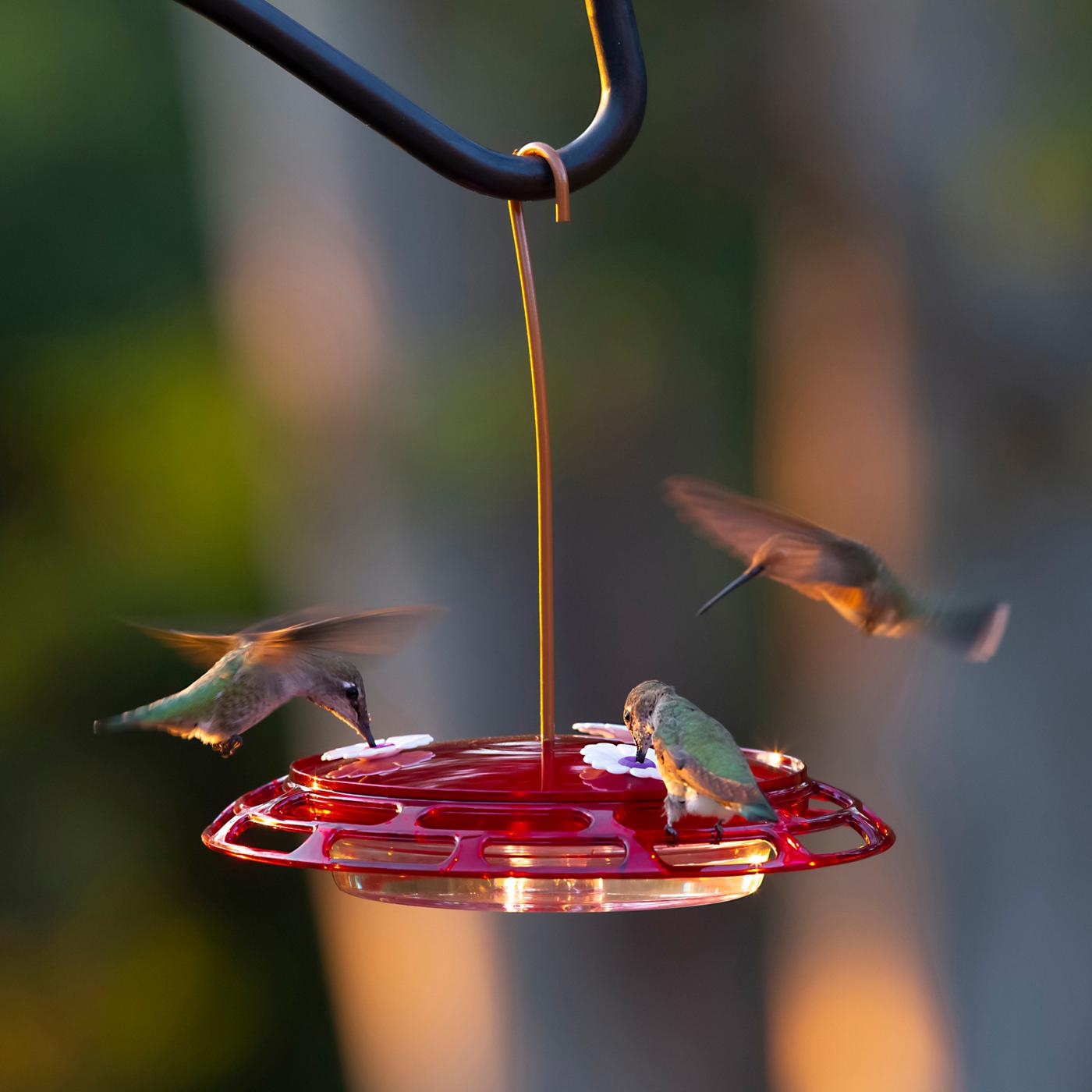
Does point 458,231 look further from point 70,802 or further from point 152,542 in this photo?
point 70,802

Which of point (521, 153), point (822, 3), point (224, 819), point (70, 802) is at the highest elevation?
point (822, 3)

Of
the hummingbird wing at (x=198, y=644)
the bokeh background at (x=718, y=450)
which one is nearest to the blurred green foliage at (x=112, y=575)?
the bokeh background at (x=718, y=450)

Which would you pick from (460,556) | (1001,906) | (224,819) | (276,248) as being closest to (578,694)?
(460,556)

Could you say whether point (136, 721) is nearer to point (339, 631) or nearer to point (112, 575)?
point (339, 631)

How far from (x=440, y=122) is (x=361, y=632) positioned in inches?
29.4

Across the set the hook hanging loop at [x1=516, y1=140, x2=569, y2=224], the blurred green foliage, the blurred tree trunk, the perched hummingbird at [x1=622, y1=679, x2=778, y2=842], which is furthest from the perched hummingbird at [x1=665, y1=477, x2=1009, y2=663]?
the blurred green foliage

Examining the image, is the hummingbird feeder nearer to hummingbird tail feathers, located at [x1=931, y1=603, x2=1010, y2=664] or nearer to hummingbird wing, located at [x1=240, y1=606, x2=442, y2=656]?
hummingbird wing, located at [x1=240, y1=606, x2=442, y2=656]

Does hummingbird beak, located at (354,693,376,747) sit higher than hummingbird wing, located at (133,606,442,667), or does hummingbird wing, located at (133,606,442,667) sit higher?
Answer: hummingbird wing, located at (133,606,442,667)

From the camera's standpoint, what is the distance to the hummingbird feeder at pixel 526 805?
1554 mm

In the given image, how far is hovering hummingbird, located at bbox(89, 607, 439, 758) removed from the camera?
199 cm

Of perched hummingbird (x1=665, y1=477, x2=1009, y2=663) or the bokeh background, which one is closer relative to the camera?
perched hummingbird (x1=665, y1=477, x2=1009, y2=663)

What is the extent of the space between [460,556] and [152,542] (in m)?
1.47

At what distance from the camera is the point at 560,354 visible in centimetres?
406

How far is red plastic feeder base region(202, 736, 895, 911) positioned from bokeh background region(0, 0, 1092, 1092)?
1727 mm
